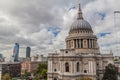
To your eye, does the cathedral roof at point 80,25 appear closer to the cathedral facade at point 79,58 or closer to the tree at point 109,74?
the cathedral facade at point 79,58

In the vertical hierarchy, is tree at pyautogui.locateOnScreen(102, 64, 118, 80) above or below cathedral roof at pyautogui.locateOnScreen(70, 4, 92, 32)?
below

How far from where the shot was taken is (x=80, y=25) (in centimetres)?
8044

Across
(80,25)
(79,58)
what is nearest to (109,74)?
(79,58)

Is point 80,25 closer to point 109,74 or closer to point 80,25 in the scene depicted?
point 80,25

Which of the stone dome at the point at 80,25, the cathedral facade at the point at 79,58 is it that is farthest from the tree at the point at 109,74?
the stone dome at the point at 80,25

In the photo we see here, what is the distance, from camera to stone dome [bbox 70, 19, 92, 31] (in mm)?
79812

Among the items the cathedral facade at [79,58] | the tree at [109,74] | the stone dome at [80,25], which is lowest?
the tree at [109,74]

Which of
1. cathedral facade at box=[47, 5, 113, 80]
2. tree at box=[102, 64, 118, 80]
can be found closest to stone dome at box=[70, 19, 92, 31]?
cathedral facade at box=[47, 5, 113, 80]

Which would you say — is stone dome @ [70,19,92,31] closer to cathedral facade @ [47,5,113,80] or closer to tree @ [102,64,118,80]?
cathedral facade @ [47,5,113,80]

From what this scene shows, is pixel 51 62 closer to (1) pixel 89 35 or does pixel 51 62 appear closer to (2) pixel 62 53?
(2) pixel 62 53

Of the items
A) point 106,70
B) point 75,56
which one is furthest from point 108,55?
point 75,56

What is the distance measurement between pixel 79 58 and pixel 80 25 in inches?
626

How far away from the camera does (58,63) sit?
243 ft

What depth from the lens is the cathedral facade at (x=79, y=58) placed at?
68438 millimetres
